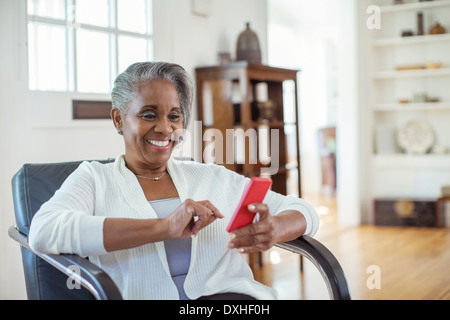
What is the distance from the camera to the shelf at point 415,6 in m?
4.91

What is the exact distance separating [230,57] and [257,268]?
4.45ft

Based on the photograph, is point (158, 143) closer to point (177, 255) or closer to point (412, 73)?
point (177, 255)

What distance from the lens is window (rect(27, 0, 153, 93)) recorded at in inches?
92.2

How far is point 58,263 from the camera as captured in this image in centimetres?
125

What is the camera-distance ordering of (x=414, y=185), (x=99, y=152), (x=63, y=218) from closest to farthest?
(x=63, y=218), (x=99, y=152), (x=414, y=185)

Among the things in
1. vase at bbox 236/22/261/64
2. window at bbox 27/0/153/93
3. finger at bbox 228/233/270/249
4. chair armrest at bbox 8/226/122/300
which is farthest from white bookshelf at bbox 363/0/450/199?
chair armrest at bbox 8/226/122/300

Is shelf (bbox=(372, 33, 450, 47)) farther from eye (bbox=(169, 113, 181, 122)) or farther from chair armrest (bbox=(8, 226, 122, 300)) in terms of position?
chair armrest (bbox=(8, 226, 122, 300))

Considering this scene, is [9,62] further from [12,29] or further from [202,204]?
[202,204]

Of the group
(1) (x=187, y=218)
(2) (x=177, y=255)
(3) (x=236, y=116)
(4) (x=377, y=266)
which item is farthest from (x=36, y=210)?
(4) (x=377, y=266)

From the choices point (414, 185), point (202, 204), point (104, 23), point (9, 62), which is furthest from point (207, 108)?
point (414, 185)

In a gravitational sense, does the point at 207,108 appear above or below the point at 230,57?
below

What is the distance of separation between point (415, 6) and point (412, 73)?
615mm

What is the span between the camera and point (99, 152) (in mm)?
2611

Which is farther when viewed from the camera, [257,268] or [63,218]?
[257,268]
